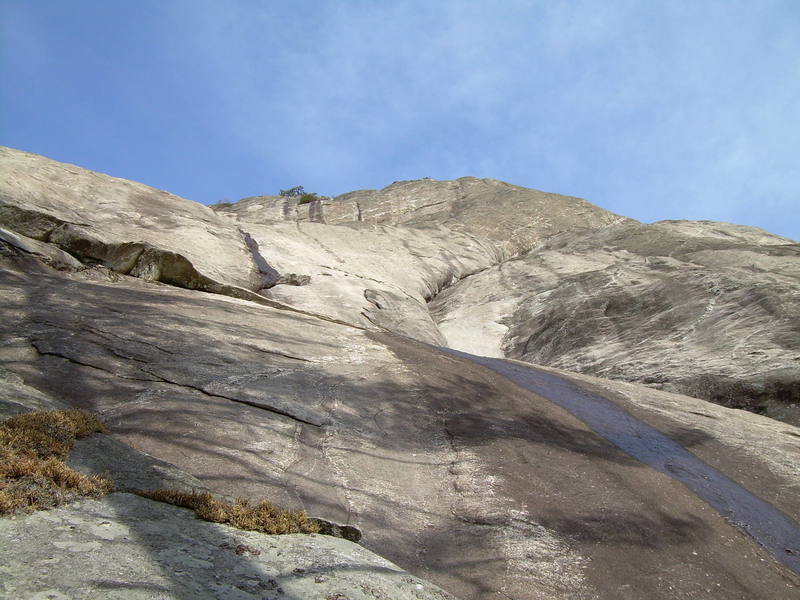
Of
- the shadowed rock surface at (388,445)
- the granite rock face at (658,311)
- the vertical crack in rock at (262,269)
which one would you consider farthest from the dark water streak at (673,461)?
the vertical crack in rock at (262,269)

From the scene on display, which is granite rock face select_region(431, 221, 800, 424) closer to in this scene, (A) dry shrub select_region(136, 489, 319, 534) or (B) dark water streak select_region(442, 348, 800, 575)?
(B) dark water streak select_region(442, 348, 800, 575)

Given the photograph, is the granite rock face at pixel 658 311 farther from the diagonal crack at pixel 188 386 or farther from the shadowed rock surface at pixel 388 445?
the diagonal crack at pixel 188 386

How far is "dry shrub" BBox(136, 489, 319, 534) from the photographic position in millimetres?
4902

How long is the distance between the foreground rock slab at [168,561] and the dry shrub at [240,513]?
9 cm

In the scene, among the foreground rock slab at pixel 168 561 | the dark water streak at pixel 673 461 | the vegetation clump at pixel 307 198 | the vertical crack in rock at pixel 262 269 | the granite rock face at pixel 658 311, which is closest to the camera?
the foreground rock slab at pixel 168 561

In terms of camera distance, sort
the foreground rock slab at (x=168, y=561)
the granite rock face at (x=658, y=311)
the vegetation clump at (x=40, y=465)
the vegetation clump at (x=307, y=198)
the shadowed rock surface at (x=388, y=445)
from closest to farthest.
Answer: the foreground rock slab at (x=168, y=561), the vegetation clump at (x=40, y=465), the shadowed rock surface at (x=388, y=445), the granite rock face at (x=658, y=311), the vegetation clump at (x=307, y=198)

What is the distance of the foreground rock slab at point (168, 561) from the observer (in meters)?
3.46

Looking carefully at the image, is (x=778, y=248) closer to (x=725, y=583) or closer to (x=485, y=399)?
(x=485, y=399)

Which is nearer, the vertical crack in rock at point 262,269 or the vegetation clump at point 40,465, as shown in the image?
the vegetation clump at point 40,465

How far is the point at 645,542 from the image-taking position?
6246mm

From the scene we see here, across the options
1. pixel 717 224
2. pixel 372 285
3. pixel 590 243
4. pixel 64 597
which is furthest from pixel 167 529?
pixel 717 224

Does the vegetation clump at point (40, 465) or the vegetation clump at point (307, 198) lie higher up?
the vegetation clump at point (307, 198)

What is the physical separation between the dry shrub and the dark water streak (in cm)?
529

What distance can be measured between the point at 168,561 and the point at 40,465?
1489 millimetres
